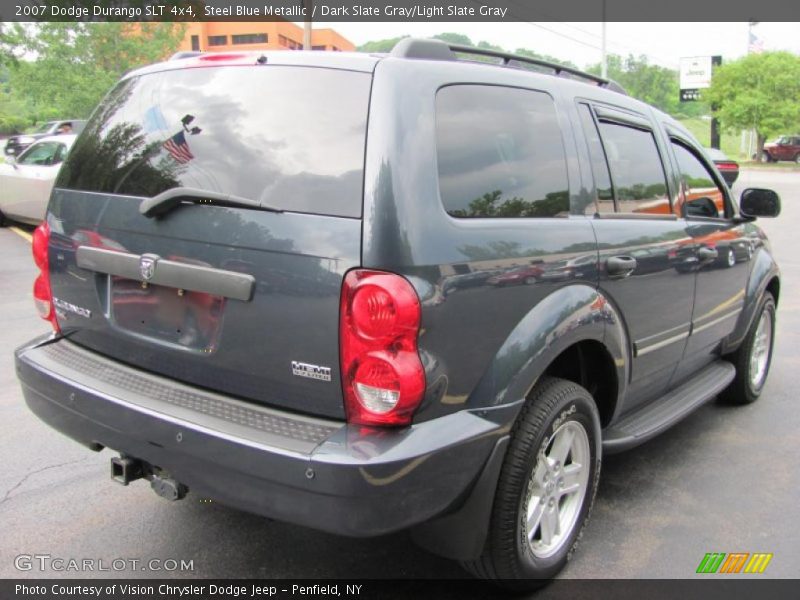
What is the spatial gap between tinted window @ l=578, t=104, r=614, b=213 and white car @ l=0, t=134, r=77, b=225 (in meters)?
9.81

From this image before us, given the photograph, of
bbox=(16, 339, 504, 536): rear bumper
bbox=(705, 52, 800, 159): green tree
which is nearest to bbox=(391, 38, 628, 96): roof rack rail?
bbox=(16, 339, 504, 536): rear bumper

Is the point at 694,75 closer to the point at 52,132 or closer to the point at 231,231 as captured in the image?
the point at 52,132

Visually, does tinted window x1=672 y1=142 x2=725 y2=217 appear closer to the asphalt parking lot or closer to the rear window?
the asphalt parking lot

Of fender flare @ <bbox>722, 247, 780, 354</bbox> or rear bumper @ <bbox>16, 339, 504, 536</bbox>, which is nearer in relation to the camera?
rear bumper @ <bbox>16, 339, 504, 536</bbox>

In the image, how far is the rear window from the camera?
2.27 m

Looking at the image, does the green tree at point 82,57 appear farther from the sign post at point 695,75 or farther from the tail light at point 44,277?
the tail light at point 44,277

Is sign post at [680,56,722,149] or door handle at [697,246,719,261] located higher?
sign post at [680,56,722,149]

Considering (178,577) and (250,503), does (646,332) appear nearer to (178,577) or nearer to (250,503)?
(250,503)

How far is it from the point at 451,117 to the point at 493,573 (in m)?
1.61

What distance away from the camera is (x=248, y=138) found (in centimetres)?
243

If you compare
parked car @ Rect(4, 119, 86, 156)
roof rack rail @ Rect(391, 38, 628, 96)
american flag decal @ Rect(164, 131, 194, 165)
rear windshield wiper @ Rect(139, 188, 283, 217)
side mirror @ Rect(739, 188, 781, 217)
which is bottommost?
side mirror @ Rect(739, 188, 781, 217)

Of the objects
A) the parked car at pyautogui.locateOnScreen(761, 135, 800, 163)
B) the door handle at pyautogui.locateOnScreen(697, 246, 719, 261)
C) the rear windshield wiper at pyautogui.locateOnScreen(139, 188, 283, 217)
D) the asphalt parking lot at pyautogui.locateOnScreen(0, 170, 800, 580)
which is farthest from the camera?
the parked car at pyautogui.locateOnScreen(761, 135, 800, 163)

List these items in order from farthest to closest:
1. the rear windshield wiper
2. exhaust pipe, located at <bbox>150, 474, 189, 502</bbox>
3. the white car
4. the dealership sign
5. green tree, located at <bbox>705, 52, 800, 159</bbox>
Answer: the dealership sign
green tree, located at <bbox>705, 52, 800, 159</bbox>
the white car
exhaust pipe, located at <bbox>150, 474, 189, 502</bbox>
the rear windshield wiper

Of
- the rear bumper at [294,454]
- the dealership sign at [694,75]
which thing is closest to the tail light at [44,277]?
the rear bumper at [294,454]
